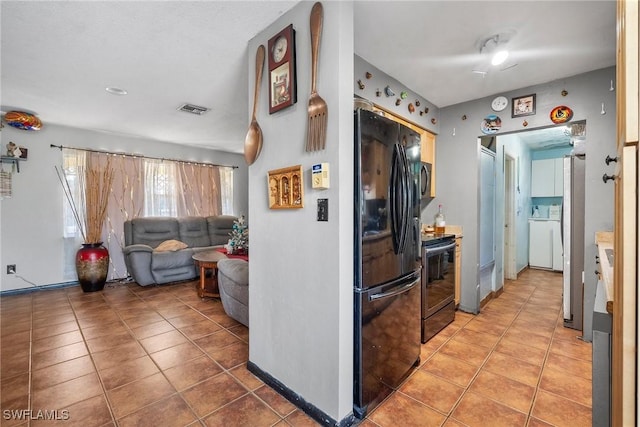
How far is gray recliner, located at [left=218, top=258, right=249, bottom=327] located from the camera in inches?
99.4

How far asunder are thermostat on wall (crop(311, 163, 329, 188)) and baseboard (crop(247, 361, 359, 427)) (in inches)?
47.9

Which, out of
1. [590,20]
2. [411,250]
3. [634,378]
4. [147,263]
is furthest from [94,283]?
[590,20]

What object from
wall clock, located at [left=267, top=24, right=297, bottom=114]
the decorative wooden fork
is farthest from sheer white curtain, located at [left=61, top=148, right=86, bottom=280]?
the decorative wooden fork

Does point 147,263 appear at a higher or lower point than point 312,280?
lower

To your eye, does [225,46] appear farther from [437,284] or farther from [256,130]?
[437,284]

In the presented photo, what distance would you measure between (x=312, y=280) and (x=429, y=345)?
59.0 inches

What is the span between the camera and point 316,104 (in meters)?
1.48

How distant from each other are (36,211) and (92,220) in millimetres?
668

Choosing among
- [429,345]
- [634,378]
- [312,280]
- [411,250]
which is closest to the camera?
[634,378]

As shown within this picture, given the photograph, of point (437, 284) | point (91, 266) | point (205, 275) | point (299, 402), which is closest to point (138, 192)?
point (91, 266)

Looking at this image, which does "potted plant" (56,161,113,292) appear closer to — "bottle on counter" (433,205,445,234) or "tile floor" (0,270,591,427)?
"tile floor" (0,270,591,427)

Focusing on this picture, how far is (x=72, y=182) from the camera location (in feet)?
13.8

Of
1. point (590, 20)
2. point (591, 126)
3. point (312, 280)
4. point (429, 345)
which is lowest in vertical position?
point (429, 345)

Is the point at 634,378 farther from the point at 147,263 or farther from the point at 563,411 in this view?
the point at 147,263
